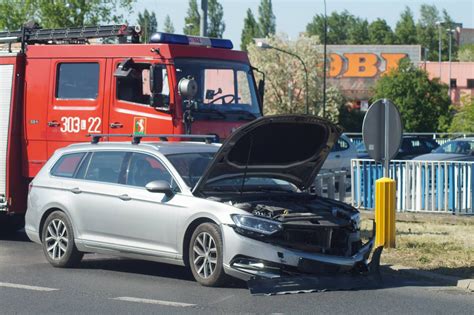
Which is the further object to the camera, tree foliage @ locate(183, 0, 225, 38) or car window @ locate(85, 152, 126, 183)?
tree foliage @ locate(183, 0, 225, 38)

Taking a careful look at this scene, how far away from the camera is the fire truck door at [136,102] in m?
14.8

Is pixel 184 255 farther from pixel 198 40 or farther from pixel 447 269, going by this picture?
pixel 198 40

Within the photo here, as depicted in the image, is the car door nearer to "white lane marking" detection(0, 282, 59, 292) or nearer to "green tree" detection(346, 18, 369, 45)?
"white lane marking" detection(0, 282, 59, 292)

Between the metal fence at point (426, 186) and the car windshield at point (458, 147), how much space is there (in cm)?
931

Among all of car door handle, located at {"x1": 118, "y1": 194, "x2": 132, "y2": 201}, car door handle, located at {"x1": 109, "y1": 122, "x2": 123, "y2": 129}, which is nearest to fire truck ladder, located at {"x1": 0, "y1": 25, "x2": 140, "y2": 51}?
car door handle, located at {"x1": 109, "y1": 122, "x2": 123, "y2": 129}

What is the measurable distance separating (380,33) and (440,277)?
5948 inches

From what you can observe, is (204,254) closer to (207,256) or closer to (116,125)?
(207,256)

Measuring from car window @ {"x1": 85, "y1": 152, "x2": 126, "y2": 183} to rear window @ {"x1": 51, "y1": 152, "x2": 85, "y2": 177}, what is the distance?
29cm

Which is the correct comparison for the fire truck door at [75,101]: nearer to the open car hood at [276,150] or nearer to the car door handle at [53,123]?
the car door handle at [53,123]

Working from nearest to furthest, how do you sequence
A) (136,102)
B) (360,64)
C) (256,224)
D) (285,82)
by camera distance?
(256,224)
(136,102)
(285,82)
(360,64)

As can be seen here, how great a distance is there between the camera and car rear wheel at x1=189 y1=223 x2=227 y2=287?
10.4 m

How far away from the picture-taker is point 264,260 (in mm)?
10117

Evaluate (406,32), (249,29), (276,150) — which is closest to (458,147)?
(276,150)

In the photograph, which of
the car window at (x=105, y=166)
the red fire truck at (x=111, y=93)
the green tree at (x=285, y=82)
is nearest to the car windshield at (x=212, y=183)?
the car window at (x=105, y=166)
